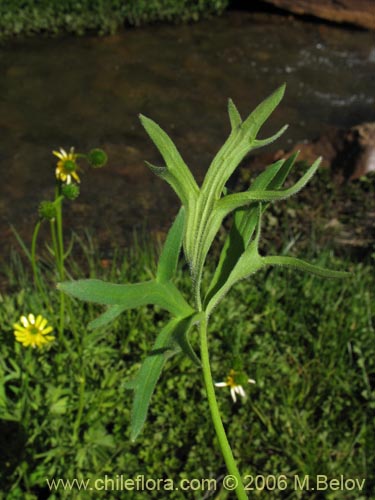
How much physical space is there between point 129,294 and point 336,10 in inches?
267

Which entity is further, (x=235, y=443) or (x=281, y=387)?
(x=281, y=387)

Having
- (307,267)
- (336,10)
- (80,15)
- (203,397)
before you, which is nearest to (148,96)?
(80,15)

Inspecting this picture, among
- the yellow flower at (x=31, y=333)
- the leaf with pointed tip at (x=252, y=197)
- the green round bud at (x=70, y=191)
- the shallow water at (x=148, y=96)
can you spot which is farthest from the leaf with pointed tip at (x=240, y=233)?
the shallow water at (x=148, y=96)

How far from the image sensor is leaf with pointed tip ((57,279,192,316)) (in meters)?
1.15

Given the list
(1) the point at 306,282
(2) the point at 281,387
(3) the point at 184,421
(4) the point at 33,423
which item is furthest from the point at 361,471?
(4) the point at 33,423

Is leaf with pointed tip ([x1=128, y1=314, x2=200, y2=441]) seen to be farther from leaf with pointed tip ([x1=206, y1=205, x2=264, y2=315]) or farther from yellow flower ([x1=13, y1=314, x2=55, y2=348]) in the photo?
yellow flower ([x1=13, y1=314, x2=55, y2=348])

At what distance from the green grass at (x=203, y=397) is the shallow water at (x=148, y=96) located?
1.51 metres

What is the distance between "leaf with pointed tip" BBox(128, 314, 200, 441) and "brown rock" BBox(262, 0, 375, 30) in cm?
671

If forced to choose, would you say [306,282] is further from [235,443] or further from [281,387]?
[235,443]

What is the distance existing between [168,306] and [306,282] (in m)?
1.97

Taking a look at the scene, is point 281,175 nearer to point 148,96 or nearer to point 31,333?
point 31,333

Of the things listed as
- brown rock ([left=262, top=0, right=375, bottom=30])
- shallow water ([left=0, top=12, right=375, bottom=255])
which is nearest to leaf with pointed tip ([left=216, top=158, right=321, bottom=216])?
shallow water ([left=0, top=12, right=375, bottom=255])

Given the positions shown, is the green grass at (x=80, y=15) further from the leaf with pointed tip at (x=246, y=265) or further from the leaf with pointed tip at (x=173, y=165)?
the leaf with pointed tip at (x=246, y=265)

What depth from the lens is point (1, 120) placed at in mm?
5352
